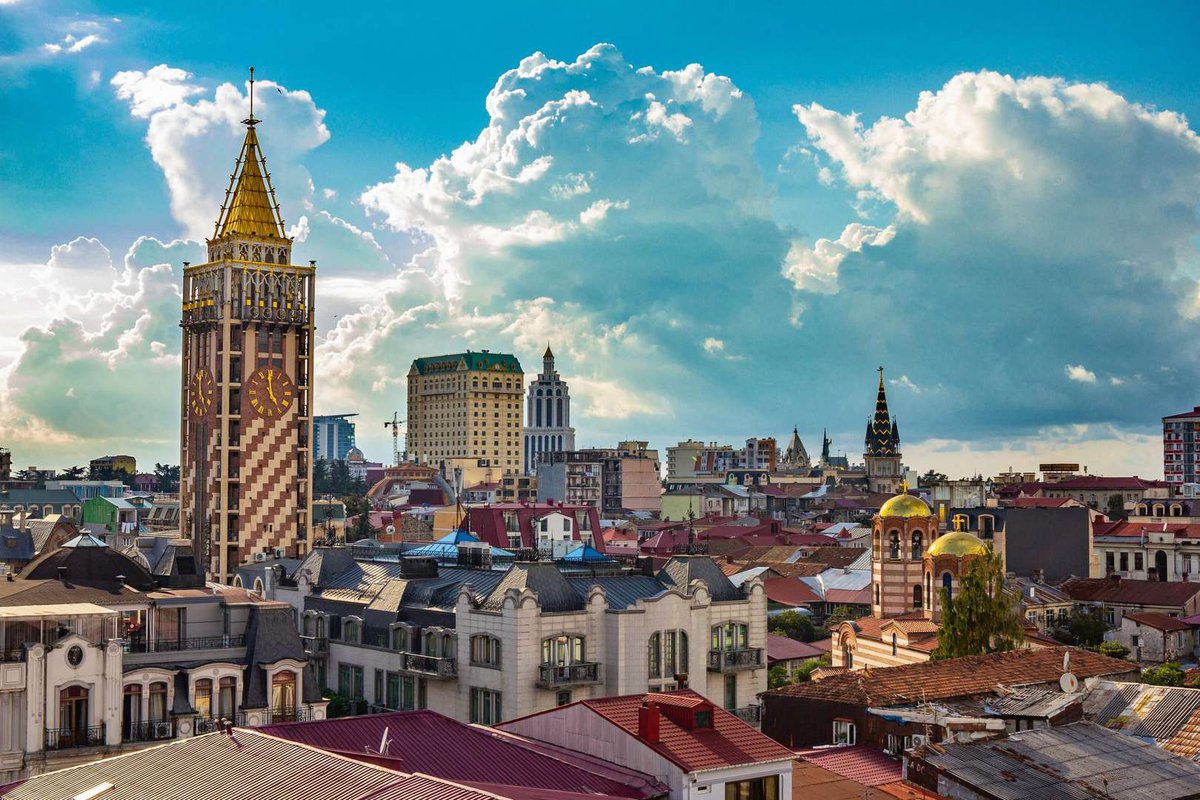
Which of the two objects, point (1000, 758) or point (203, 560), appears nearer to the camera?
point (1000, 758)

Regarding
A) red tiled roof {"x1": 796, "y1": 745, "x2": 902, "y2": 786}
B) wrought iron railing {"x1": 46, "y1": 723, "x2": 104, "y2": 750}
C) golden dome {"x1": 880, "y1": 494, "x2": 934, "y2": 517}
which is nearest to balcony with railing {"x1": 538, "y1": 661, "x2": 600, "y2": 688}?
red tiled roof {"x1": 796, "y1": 745, "x2": 902, "y2": 786}

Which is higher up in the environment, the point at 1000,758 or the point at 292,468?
the point at 292,468

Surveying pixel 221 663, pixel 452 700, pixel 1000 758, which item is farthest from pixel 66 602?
pixel 1000 758

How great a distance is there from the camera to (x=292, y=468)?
99750 mm

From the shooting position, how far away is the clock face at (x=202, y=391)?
9806 cm

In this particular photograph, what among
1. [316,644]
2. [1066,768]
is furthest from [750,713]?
[1066,768]

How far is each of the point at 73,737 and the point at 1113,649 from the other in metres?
60.7

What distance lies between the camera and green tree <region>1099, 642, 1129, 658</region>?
87.4m

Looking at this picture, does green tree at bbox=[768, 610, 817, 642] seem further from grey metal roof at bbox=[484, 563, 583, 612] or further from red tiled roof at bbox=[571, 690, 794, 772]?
red tiled roof at bbox=[571, 690, 794, 772]

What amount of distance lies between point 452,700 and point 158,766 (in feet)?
80.5

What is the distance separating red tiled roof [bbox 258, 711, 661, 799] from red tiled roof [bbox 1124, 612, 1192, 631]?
216ft

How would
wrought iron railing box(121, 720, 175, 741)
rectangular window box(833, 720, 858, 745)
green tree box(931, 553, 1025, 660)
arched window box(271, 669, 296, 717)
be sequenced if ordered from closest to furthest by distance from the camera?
rectangular window box(833, 720, 858, 745), wrought iron railing box(121, 720, 175, 741), arched window box(271, 669, 296, 717), green tree box(931, 553, 1025, 660)

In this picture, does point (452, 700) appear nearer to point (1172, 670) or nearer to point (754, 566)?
point (1172, 670)

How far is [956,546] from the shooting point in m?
86.5
